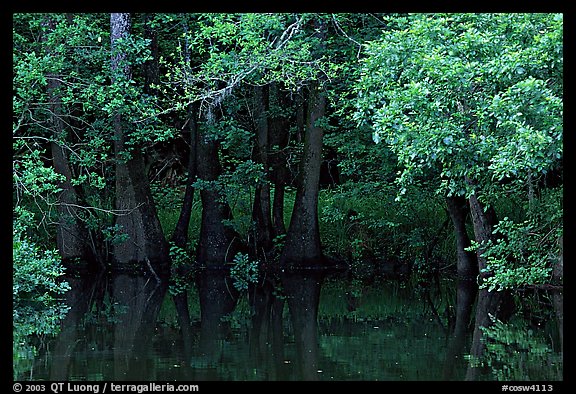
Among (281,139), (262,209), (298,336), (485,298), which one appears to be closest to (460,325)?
(298,336)

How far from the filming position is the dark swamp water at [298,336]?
10.0 meters

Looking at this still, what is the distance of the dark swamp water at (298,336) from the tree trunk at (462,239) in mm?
351

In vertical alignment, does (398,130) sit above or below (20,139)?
below

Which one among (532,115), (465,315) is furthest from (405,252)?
(532,115)

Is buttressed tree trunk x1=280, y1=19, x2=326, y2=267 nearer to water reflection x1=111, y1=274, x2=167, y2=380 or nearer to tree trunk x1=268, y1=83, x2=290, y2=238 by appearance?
tree trunk x1=268, y1=83, x2=290, y2=238

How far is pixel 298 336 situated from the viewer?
12.8m

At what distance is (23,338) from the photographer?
12.1 meters

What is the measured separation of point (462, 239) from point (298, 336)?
6.07 m

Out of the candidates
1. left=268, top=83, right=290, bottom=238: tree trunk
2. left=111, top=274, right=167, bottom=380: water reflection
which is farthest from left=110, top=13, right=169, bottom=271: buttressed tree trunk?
left=268, top=83, right=290, bottom=238: tree trunk

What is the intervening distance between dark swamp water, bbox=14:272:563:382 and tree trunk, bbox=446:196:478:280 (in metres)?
0.35

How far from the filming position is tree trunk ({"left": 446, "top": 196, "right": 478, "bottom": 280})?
58.3 feet
